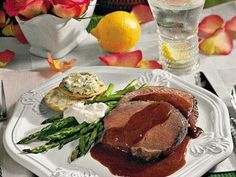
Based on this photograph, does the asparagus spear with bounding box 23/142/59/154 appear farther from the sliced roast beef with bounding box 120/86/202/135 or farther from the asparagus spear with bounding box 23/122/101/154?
the sliced roast beef with bounding box 120/86/202/135

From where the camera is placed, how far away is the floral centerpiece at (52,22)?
1.51m

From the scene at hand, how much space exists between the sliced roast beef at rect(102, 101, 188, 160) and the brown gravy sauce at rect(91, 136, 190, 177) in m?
0.01

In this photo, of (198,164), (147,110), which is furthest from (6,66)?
(198,164)

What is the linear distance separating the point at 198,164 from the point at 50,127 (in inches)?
12.0

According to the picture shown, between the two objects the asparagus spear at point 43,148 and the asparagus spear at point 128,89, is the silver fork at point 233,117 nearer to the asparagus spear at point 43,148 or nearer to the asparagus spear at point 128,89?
the asparagus spear at point 128,89

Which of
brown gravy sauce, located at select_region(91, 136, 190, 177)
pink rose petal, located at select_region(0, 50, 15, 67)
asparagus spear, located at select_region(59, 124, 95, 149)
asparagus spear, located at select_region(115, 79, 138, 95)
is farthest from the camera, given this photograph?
pink rose petal, located at select_region(0, 50, 15, 67)

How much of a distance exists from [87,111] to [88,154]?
4.4 inches

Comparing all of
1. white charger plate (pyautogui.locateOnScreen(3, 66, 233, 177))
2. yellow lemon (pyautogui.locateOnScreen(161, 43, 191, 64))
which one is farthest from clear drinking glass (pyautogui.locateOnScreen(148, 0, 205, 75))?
white charger plate (pyautogui.locateOnScreen(3, 66, 233, 177))

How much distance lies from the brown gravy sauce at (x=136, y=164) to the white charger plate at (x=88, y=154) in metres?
0.01

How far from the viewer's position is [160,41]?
5.11ft

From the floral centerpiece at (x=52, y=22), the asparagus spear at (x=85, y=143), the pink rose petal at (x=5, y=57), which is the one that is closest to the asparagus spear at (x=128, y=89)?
the asparagus spear at (x=85, y=143)

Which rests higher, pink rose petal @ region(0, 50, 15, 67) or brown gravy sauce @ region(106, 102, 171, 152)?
brown gravy sauce @ region(106, 102, 171, 152)

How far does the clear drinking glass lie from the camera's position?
4.86 ft

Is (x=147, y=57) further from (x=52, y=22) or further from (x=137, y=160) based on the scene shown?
(x=137, y=160)
